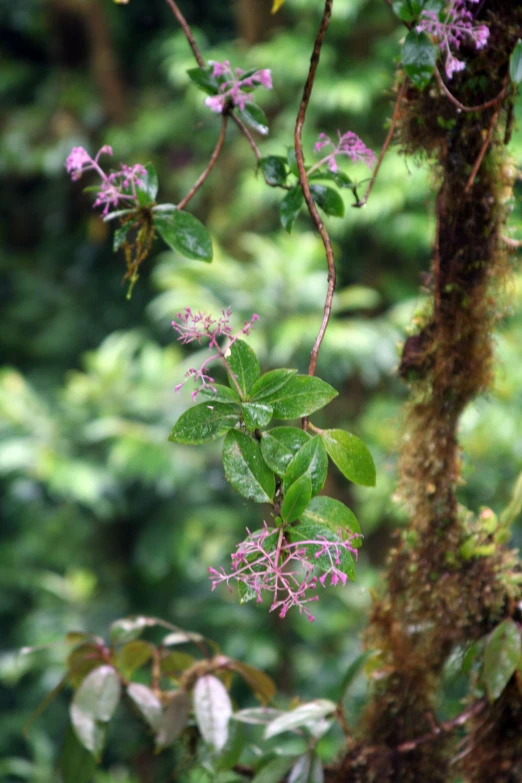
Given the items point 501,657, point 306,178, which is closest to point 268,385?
point 306,178

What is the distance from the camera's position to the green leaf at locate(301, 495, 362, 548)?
0.36 metres

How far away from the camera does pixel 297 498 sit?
0.34 metres

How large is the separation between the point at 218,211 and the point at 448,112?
1.85m

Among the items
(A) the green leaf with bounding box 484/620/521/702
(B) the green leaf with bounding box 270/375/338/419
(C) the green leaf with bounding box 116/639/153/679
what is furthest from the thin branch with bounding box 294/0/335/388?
(C) the green leaf with bounding box 116/639/153/679

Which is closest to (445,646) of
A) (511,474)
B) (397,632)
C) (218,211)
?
(397,632)

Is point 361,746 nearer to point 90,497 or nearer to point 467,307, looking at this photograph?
point 467,307

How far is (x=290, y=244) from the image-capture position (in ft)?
5.81

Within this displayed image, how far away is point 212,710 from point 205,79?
1.48 feet

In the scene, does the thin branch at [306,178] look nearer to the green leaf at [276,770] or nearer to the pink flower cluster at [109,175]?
the pink flower cluster at [109,175]

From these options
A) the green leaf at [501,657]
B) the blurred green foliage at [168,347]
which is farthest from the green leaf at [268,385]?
the blurred green foliage at [168,347]

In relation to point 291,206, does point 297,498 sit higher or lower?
lower

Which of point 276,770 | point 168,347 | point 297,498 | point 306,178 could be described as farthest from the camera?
point 168,347

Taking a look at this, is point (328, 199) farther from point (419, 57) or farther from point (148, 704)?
point (148, 704)

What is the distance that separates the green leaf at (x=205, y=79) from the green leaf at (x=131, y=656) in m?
0.43
